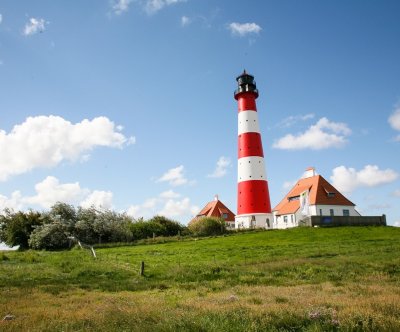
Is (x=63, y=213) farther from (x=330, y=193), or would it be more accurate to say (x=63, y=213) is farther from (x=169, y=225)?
(x=330, y=193)

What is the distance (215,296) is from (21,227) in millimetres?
47020

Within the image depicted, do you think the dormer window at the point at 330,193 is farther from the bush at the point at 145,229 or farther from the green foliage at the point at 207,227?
the bush at the point at 145,229

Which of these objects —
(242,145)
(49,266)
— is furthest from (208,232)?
(49,266)

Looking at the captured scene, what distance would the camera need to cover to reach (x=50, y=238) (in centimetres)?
5062

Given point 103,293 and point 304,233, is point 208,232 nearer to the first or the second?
point 304,233

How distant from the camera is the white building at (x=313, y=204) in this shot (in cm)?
6204

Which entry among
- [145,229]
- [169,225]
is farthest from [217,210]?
[145,229]

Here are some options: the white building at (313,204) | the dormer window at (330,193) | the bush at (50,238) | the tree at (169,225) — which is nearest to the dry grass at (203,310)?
the bush at (50,238)

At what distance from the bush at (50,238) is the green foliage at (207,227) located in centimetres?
1660

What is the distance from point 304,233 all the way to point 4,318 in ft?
133

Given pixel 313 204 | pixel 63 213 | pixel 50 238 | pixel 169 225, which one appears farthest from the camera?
pixel 313 204

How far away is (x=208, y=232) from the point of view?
56531 millimetres

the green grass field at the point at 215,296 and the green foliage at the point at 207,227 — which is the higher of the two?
the green foliage at the point at 207,227

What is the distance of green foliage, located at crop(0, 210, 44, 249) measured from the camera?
2127 inches
